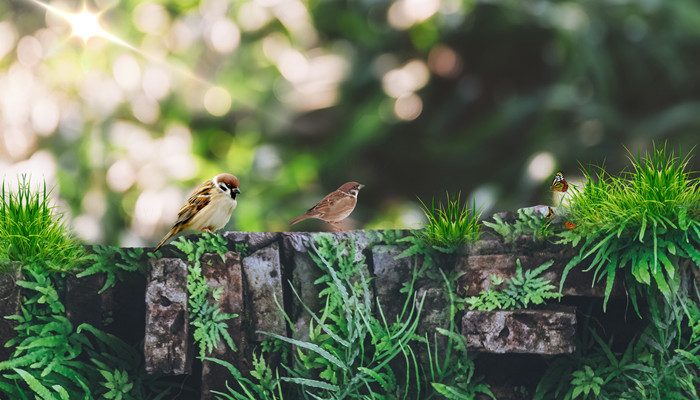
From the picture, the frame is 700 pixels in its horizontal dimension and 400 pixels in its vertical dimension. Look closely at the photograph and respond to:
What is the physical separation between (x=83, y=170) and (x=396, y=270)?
73cm

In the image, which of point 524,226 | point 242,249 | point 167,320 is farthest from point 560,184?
point 167,320

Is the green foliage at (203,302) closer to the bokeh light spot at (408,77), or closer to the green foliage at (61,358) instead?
the green foliage at (61,358)

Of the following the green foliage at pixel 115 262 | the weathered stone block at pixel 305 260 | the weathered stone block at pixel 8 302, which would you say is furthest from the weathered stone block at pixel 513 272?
the weathered stone block at pixel 8 302

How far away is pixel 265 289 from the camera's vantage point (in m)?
0.84

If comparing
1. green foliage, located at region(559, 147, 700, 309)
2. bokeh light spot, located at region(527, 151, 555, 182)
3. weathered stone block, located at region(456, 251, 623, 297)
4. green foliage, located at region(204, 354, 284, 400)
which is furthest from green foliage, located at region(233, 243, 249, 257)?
bokeh light spot, located at region(527, 151, 555, 182)

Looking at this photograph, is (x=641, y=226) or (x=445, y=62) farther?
(x=445, y=62)

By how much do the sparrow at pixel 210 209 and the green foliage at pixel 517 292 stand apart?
306mm

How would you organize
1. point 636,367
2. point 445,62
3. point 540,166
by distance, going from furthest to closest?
point 445,62
point 540,166
point 636,367

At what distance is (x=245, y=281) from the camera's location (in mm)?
841

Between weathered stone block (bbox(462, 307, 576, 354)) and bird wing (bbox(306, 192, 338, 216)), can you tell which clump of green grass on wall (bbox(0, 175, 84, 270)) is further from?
weathered stone block (bbox(462, 307, 576, 354))

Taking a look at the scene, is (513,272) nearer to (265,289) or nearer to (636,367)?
(636,367)

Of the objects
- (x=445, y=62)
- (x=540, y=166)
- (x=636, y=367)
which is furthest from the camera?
(x=445, y=62)

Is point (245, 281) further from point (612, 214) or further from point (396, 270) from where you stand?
point (612, 214)

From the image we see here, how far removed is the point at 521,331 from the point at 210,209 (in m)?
0.39
